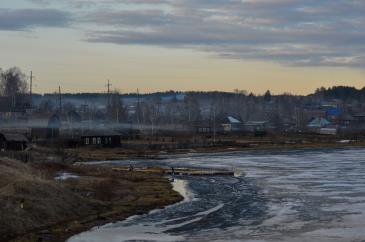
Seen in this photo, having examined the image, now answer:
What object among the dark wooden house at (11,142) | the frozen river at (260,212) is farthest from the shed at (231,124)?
the frozen river at (260,212)

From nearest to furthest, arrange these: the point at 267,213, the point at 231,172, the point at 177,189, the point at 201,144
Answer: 1. the point at 267,213
2. the point at 177,189
3. the point at 231,172
4. the point at 201,144

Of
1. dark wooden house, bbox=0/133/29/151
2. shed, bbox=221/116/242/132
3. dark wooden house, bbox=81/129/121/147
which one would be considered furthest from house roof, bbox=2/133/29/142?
shed, bbox=221/116/242/132

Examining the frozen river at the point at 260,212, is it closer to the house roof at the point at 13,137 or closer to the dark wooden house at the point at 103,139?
the house roof at the point at 13,137

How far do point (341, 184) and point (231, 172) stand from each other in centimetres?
1230

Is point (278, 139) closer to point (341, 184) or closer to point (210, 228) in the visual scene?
point (341, 184)

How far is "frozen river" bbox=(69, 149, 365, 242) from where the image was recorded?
86.9 ft

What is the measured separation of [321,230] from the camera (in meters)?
27.4

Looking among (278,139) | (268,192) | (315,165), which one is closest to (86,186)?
(268,192)

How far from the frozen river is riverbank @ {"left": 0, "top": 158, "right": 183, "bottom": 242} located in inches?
41.7

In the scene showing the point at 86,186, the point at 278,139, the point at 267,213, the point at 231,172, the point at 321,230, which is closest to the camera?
the point at 321,230

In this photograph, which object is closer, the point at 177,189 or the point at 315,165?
the point at 177,189

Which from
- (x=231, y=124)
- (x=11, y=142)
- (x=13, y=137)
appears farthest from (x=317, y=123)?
(x=11, y=142)

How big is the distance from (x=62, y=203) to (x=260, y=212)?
367 inches

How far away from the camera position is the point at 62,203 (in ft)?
101
